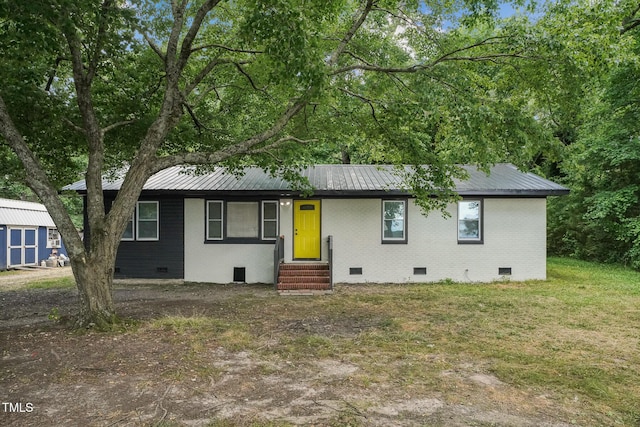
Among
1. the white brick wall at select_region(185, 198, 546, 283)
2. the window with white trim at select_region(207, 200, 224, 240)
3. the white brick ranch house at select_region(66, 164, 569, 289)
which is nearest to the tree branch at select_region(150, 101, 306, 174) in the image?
the white brick ranch house at select_region(66, 164, 569, 289)

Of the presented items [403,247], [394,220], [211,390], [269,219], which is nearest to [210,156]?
[211,390]

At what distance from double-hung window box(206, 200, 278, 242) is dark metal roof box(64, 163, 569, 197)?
0.62 m

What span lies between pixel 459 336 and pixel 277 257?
5.82 meters

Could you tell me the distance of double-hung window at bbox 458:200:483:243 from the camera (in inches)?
477

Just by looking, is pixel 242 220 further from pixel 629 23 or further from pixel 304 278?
pixel 629 23

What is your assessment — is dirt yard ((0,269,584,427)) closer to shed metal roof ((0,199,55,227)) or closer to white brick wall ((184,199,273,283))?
white brick wall ((184,199,273,283))

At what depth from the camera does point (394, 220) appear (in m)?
12.1

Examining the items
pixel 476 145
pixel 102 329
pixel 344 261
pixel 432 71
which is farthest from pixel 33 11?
pixel 344 261

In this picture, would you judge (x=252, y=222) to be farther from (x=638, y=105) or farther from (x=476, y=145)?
(x=638, y=105)

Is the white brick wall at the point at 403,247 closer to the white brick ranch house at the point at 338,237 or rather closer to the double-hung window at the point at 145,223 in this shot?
the white brick ranch house at the point at 338,237

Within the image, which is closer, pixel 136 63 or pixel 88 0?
pixel 88 0

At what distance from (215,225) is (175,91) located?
5.83m

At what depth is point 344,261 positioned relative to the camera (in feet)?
39.4

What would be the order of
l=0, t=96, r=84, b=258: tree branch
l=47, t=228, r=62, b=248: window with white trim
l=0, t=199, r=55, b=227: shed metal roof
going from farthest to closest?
l=47, t=228, r=62, b=248: window with white trim < l=0, t=199, r=55, b=227: shed metal roof < l=0, t=96, r=84, b=258: tree branch
